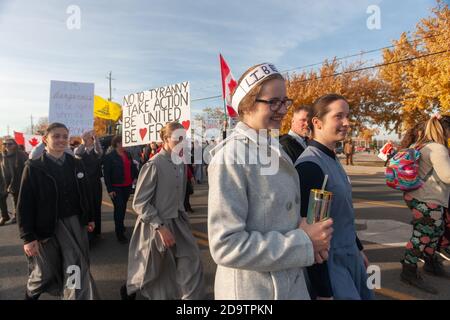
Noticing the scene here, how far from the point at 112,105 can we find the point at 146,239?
5229 millimetres

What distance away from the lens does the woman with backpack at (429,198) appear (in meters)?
3.62

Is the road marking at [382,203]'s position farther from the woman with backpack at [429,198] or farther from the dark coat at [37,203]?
the dark coat at [37,203]

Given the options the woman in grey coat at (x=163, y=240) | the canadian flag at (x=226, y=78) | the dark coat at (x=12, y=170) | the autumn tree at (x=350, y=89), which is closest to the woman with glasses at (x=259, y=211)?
the woman in grey coat at (x=163, y=240)

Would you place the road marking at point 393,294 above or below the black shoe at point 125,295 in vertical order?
below

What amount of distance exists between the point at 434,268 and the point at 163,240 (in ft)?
11.5

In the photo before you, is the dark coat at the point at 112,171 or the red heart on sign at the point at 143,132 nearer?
the red heart on sign at the point at 143,132

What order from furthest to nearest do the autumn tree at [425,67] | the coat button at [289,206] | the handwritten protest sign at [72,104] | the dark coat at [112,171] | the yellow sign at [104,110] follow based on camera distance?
the autumn tree at [425,67]
the yellow sign at [104,110]
the dark coat at [112,171]
the handwritten protest sign at [72,104]
the coat button at [289,206]

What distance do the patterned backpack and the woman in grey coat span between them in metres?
2.59

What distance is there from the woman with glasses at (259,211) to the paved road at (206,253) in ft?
7.70

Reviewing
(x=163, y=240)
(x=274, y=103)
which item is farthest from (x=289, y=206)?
(x=163, y=240)

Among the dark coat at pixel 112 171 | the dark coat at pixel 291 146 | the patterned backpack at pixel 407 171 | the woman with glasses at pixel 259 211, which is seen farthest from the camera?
the dark coat at pixel 112 171
